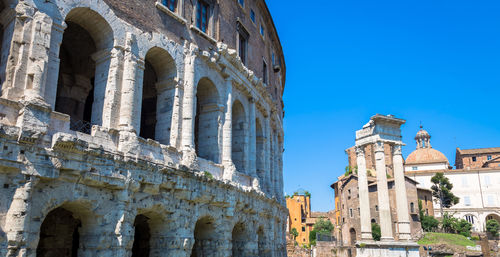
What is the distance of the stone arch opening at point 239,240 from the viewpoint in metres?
15.0

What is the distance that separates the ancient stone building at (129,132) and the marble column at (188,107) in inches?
1.2

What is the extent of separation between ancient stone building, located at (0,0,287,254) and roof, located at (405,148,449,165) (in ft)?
174

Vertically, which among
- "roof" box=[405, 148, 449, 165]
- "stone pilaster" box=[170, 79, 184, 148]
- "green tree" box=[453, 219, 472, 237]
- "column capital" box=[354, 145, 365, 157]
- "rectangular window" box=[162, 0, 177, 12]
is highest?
"roof" box=[405, 148, 449, 165]

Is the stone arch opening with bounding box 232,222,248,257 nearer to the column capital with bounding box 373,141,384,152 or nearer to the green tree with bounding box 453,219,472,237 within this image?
the column capital with bounding box 373,141,384,152

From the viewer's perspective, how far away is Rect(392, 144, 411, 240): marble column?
22.6 m

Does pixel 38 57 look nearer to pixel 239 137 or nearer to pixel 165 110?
pixel 165 110

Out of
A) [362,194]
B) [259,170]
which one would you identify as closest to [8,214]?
[259,170]

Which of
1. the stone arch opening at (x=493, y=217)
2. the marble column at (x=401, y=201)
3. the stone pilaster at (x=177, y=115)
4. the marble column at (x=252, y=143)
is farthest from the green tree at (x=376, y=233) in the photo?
the stone pilaster at (x=177, y=115)

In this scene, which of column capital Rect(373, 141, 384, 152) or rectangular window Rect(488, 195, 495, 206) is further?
rectangular window Rect(488, 195, 495, 206)

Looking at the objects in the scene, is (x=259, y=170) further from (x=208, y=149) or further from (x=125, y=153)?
(x=125, y=153)

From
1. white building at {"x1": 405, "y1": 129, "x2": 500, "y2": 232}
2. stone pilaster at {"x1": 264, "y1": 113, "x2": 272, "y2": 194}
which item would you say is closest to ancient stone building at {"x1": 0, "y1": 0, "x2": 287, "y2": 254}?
stone pilaster at {"x1": 264, "y1": 113, "x2": 272, "y2": 194}

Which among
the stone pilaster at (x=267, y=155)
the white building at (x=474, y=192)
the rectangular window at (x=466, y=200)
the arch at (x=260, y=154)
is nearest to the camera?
the arch at (x=260, y=154)

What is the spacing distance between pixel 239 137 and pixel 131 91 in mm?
6381

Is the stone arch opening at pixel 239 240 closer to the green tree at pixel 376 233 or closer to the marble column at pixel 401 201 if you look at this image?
the marble column at pixel 401 201
